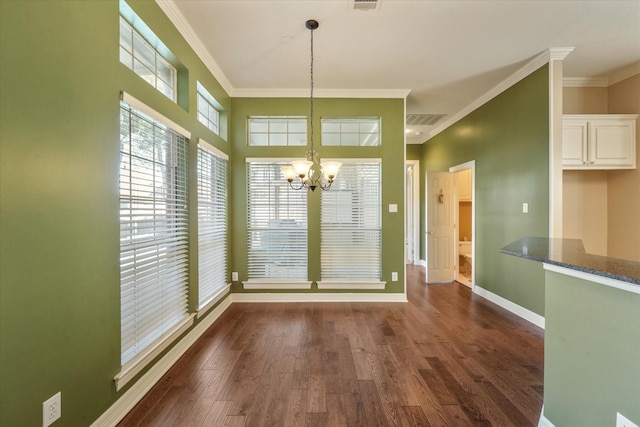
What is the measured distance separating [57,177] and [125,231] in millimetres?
546

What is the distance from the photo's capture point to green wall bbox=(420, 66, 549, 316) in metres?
3.06

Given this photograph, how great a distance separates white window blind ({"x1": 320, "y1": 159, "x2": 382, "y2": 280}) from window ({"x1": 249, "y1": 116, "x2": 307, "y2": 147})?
32.1 inches

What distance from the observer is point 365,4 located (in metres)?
2.19

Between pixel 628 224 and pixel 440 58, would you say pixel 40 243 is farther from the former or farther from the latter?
pixel 628 224

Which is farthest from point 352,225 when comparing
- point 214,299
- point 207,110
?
point 207,110

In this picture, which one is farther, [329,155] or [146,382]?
[329,155]

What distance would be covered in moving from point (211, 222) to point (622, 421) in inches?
132

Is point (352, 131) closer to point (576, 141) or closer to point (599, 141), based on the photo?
point (576, 141)

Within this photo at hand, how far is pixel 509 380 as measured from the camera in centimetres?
206

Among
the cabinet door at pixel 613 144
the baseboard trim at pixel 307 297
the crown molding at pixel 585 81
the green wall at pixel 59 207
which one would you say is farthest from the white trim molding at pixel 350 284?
the crown molding at pixel 585 81

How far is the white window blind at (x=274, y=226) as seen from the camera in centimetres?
383

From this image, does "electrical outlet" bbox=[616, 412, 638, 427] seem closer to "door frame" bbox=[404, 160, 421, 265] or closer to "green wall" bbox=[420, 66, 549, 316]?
"green wall" bbox=[420, 66, 549, 316]

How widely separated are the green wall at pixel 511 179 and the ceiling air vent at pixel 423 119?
528 millimetres

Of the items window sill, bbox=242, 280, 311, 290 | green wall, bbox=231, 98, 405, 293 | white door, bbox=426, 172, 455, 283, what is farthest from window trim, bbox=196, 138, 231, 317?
white door, bbox=426, 172, 455, 283
